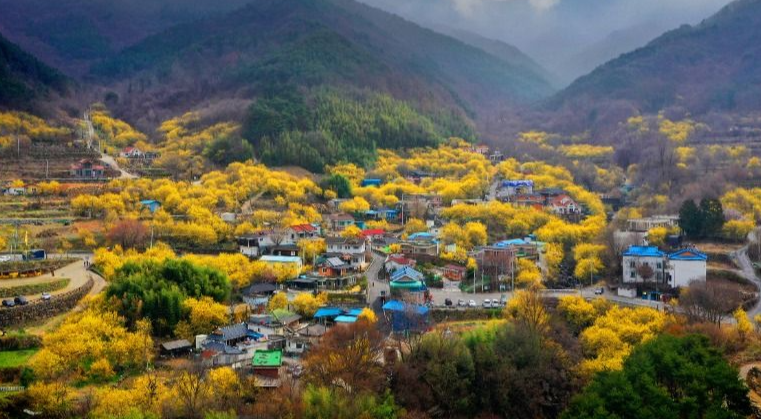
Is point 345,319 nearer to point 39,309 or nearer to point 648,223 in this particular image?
point 39,309

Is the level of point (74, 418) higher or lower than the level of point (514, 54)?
lower

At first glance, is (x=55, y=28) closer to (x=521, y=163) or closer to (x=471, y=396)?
(x=521, y=163)

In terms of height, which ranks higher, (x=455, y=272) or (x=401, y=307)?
(x=455, y=272)

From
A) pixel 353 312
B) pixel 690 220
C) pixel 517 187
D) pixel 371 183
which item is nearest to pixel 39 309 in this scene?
pixel 353 312

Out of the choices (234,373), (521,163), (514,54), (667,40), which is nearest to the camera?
(234,373)

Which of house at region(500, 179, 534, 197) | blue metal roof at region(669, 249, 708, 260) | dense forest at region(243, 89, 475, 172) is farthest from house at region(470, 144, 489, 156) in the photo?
blue metal roof at region(669, 249, 708, 260)

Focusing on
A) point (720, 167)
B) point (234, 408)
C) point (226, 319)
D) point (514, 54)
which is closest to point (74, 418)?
point (234, 408)
